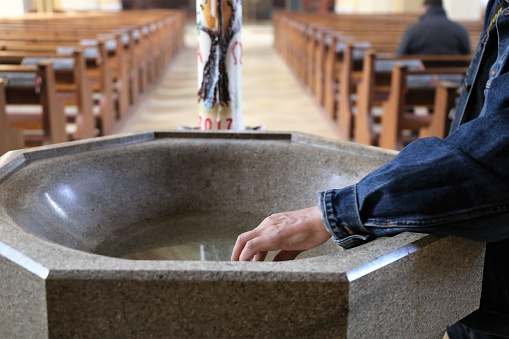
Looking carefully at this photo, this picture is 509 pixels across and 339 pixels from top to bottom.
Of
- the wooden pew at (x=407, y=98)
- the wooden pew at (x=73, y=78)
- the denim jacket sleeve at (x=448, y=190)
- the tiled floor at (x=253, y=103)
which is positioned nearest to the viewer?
the denim jacket sleeve at (x=448, y=190)

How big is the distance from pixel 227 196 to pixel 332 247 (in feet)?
1.02

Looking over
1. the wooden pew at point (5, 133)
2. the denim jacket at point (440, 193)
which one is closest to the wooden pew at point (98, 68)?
the wooden pew at point (5, 133)

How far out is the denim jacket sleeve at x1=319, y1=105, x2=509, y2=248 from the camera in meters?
0.90

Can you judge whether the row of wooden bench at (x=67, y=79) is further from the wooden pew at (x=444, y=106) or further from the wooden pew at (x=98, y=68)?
the wooden pew at (x=444, y=106)

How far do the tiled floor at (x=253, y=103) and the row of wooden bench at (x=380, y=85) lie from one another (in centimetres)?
23

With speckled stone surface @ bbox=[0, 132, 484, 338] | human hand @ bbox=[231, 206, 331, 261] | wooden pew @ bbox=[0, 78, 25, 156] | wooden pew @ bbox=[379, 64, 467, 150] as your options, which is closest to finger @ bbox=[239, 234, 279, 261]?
human hand @ bbox=[231, 206, 331, 261]

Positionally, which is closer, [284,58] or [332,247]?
[332,247]

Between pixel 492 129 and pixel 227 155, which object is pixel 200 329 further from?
pixel 227 155

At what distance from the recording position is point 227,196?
1.50m

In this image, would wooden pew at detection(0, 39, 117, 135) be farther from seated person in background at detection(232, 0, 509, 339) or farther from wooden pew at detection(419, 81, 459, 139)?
seated person in background at detection(232, 0, 509, 339)

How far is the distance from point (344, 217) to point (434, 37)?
4388 mm

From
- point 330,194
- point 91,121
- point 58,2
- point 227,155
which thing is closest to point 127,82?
point 91,121

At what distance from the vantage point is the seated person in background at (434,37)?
4.99m

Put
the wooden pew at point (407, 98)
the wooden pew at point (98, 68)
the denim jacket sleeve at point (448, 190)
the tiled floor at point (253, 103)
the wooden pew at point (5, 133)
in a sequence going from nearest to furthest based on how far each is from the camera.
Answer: the denim jacket sleeve at point (448, 190), the wooden pew at point (5, 133), the wooden pew at point (407, 98), the wooden pew at point (98, 68), the tiled floor at point (253, 103)
